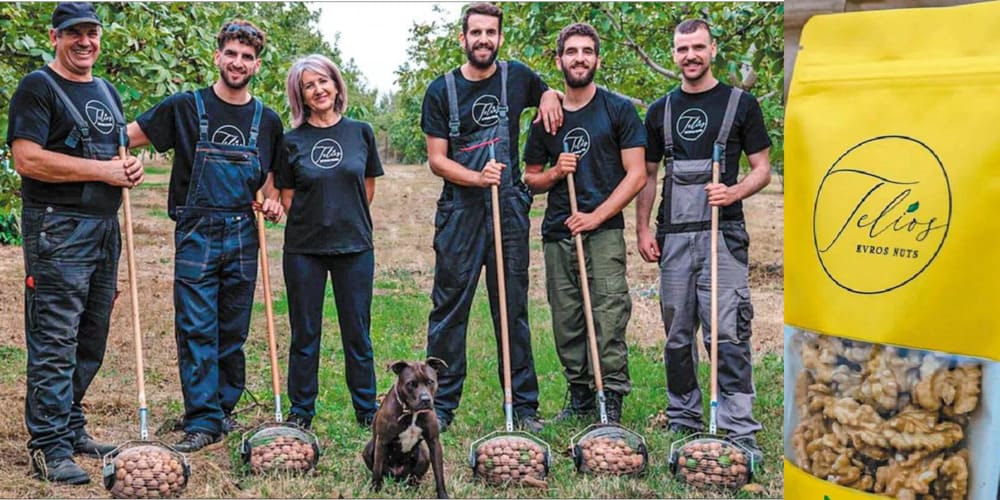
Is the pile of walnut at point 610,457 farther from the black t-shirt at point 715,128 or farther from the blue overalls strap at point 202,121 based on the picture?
the blue overalls strap at point 202,121

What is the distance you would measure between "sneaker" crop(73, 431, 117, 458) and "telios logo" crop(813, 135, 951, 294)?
3625 mm

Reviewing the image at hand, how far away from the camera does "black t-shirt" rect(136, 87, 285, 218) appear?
445 cm

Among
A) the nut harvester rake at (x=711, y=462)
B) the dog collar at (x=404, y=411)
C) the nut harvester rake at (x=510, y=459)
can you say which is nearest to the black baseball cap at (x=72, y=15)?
the dog collar at (x=404, y=411)

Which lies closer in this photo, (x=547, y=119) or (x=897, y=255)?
(x=897, y=255)

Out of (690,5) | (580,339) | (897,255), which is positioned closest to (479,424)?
(580,339)

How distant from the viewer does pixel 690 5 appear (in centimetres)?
600

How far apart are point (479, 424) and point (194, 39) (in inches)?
95.7

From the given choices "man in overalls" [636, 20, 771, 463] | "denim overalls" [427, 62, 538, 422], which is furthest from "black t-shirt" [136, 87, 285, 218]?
"man in overalls" [636, 20, 771, 463]

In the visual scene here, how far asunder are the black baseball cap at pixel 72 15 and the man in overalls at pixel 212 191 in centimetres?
49

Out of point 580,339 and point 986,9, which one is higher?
point 986,9

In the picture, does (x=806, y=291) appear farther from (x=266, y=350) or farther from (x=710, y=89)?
(x=266, y=350)

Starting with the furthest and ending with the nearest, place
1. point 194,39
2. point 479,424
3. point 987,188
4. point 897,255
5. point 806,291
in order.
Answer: point 194,39 < point 479,424 < point 806,291 < point 897,255 < point 987,188

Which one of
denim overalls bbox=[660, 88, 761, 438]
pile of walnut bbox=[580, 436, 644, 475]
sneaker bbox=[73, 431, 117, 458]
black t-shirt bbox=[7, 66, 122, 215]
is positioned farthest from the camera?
denim overalls bbox=[660, 88, 761, 438]

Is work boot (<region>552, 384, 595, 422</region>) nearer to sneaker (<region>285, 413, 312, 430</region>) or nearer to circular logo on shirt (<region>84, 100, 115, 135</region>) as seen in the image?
sneaker (<region>285, 413, 312, 430</region>)
